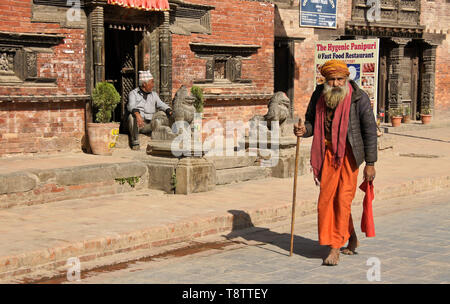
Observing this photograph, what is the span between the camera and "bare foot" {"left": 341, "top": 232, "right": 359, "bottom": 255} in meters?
6.61

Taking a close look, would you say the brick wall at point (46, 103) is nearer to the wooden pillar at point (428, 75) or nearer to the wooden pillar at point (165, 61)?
the wooden pillar at point (165, 61)

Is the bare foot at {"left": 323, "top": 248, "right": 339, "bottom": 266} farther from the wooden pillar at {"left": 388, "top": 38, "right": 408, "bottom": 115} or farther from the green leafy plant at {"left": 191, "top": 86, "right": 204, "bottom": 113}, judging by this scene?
the wooden pillar at {"left": 388, "top": 38, "right": 408, "bottom": 115}

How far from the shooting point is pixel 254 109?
1722cm

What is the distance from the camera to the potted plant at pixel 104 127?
11.7m

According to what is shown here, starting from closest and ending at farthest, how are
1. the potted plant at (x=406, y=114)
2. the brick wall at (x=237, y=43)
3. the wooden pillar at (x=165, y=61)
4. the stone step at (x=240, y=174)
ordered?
the stone step at (x=240, y=174), the wooden pillar at (x=165, y=61), the brick wall at (x=237, y=43), the potted plant at (x=406, y=114)

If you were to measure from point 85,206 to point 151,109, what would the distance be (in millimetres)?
3817

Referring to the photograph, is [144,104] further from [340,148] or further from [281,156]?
[340,148]

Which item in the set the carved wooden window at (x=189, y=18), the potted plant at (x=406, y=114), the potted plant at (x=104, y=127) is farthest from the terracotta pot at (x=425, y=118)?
the potted plant at (x=104, y=127)

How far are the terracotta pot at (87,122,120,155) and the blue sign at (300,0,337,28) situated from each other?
1060 centimetres

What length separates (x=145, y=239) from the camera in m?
7.12

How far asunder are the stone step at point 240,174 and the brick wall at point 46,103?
11.2 feet
